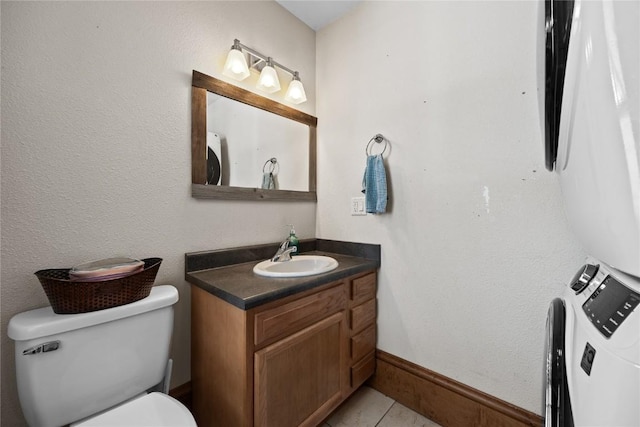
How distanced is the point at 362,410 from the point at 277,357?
0.79 metres

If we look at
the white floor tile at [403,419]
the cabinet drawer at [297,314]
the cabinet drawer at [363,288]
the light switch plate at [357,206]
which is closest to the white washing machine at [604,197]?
the cabinet drawer at [297,314]

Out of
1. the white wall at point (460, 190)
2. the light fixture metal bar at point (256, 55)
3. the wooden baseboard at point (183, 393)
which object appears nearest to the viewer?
the white wall at point (460, 190)

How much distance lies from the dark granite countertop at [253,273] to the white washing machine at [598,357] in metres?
0.84

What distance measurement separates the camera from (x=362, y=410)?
4.93 feet

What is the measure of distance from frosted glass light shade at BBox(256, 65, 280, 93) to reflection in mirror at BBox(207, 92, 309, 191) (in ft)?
0.49

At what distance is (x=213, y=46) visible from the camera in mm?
1475

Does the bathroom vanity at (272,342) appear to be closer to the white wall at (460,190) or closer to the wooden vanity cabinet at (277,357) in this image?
the wooden vanity cabinet at (277,357)

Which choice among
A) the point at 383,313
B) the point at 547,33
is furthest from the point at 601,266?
the point at 383,313

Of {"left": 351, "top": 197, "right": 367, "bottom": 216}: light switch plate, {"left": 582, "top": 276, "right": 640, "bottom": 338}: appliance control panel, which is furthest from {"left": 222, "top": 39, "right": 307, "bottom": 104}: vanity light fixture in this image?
{"left": 582, "top": 276, "right": 640, "bottom": 338}: appliance control panel

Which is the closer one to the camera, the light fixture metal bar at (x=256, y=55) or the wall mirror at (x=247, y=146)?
the wall mirror at (x=247, y=146)

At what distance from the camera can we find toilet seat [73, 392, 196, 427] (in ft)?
2.84

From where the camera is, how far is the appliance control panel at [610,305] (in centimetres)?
40

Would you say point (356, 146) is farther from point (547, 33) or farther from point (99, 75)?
point (99, 75)

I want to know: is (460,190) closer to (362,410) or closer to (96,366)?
(362,410)
